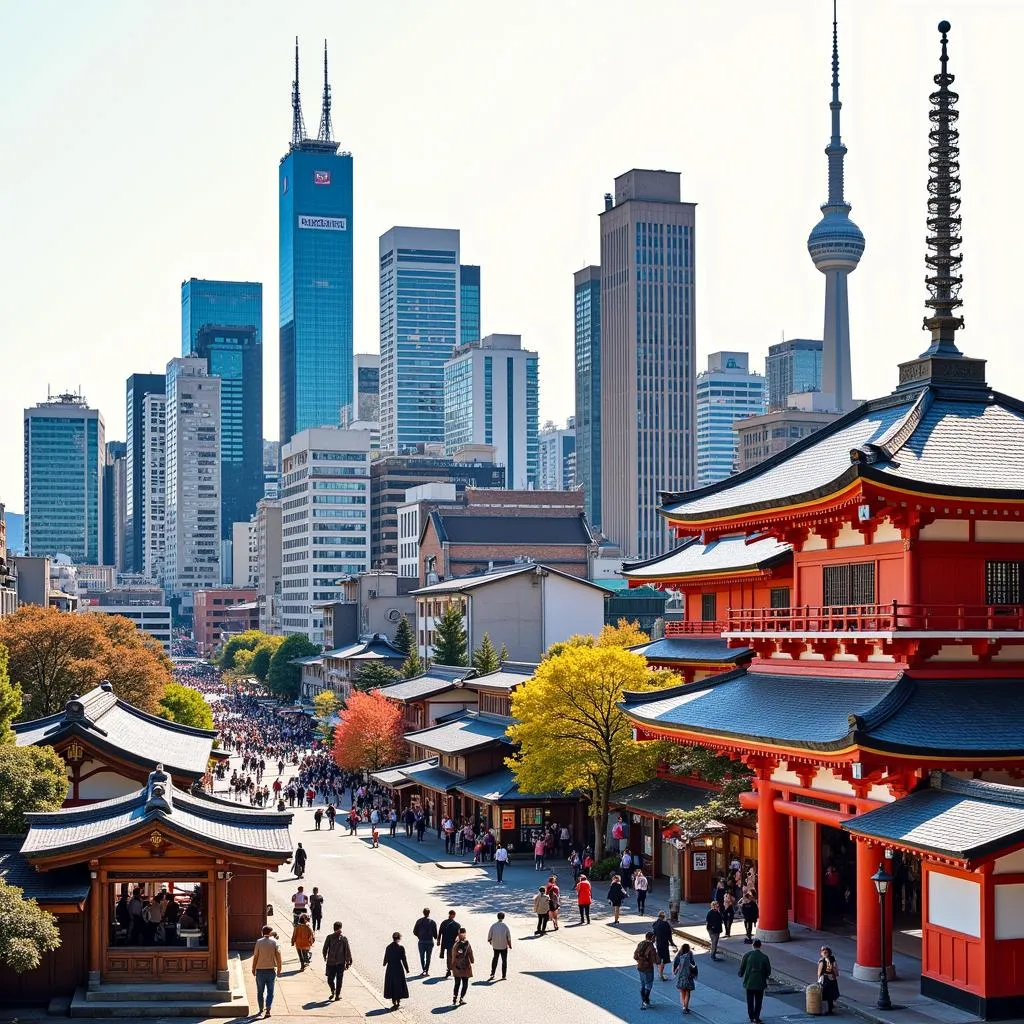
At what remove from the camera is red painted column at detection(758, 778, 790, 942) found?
33594 millimetres

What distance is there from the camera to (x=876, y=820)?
90.3ft

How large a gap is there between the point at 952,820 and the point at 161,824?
1595cm

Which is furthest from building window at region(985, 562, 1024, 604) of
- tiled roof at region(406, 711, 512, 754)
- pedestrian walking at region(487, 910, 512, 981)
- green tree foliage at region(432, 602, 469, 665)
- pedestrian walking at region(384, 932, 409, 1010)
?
green tree foliage at region(432, 602, 469, 665)

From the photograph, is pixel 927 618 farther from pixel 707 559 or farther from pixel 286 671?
pixel 286 671

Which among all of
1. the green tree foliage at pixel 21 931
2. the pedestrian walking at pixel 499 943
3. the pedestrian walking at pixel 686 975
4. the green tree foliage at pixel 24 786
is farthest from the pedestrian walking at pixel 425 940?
the green tree foliage at pixel 21 931

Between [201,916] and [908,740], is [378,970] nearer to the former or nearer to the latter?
[201,916]

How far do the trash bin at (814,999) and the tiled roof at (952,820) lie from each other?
3.22 meters

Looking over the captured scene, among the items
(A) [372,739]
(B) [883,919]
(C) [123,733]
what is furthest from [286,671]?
(B) [883,919]

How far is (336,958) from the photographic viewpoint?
30.5 metres

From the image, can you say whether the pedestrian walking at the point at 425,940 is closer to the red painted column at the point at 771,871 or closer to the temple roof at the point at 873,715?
the temple roof at the point at 873,715

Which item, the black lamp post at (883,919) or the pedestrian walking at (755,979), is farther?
the pedestrian walking at (755,979)

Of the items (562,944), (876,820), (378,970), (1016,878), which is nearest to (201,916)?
(378,970)

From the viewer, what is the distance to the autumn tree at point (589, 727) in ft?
164

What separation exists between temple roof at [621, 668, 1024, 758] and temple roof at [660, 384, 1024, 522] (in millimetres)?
4284
